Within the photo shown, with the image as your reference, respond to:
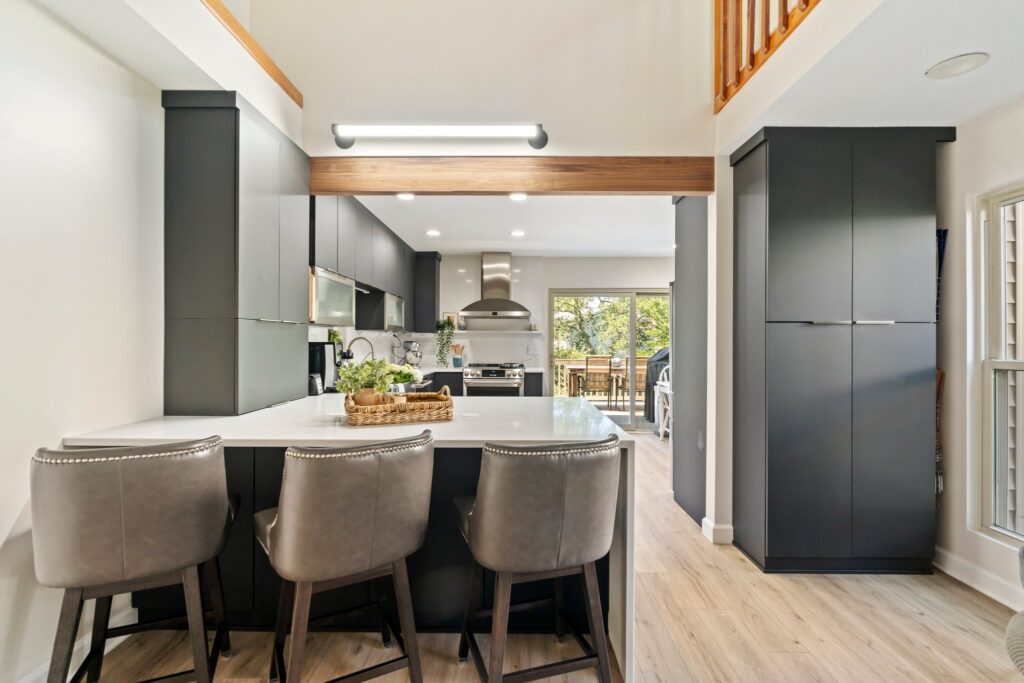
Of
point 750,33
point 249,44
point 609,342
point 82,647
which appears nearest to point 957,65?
point 750,33

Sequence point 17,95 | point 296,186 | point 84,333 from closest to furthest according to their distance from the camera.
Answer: point 17,95 < point 84,333 < point 296,186

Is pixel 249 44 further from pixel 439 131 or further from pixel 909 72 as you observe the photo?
pixel 909 72

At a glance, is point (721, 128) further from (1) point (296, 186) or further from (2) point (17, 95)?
(2) point (17, 95)

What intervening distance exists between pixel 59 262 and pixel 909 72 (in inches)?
129

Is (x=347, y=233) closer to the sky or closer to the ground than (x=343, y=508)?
closer to the sky

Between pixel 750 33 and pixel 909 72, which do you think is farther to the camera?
pixel 750 33

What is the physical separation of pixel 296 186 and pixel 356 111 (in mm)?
573

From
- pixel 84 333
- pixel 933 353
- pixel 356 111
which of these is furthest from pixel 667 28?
pixel 84 333

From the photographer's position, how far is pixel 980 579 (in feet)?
8.20

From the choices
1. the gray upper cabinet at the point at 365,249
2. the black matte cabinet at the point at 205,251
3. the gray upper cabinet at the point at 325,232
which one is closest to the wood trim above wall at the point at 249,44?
the black matte cabinet at the point at 205,251

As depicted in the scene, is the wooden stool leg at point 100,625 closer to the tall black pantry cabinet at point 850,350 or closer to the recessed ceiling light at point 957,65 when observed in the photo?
the tall black pantry cabinet at point 850,350

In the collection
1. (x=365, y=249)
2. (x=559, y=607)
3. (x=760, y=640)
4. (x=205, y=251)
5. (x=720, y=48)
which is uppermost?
(x=720, y=48)

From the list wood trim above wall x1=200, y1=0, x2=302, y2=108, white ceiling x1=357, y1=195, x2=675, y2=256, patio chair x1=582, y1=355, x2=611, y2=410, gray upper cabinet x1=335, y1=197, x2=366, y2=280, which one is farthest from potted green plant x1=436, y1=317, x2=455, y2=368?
wood trim above wall x1=200, y1=0, x2=302, y2=108

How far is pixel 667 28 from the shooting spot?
2.97 m
